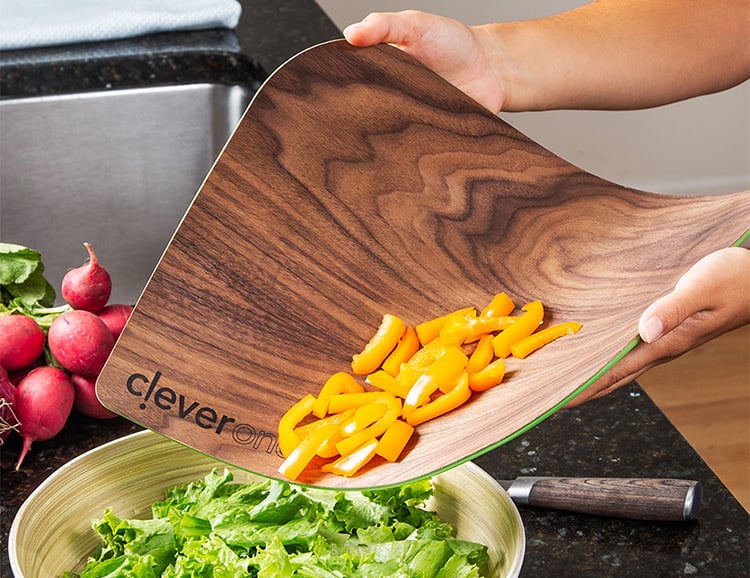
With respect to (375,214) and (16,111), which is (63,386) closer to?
(375,214)

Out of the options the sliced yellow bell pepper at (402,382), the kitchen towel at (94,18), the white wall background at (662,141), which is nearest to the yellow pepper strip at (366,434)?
the sliced yellow bell pepper at (402,382)

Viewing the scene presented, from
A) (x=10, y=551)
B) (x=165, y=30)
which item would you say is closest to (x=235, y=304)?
(x=10, y=551)

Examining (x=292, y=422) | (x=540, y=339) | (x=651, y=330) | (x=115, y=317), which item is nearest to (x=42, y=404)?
(x=115, y=317)

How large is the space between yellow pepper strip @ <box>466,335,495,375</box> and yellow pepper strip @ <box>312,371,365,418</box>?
0.11 m

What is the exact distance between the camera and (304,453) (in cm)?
84

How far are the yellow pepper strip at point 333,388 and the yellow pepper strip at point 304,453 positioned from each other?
0.13 feet

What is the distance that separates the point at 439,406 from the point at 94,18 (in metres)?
1.17

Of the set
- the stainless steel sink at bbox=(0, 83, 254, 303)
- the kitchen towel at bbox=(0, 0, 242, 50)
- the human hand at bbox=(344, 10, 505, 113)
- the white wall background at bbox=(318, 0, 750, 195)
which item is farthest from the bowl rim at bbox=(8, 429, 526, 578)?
the white wall background at bbox=(318, 0, 750, 195)

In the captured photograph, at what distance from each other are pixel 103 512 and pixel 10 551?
117 millimetres

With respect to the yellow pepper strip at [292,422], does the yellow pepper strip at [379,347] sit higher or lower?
higher

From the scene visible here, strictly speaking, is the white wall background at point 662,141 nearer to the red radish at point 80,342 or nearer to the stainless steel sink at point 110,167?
the stainless steel sink at point 110,167

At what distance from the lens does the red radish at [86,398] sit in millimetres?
1102

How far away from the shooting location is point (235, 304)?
947mm

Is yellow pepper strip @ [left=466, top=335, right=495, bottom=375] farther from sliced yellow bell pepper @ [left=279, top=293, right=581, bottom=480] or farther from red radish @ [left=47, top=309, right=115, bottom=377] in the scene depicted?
red radish @ [left=47, top=309, right=115, bottom=377]
